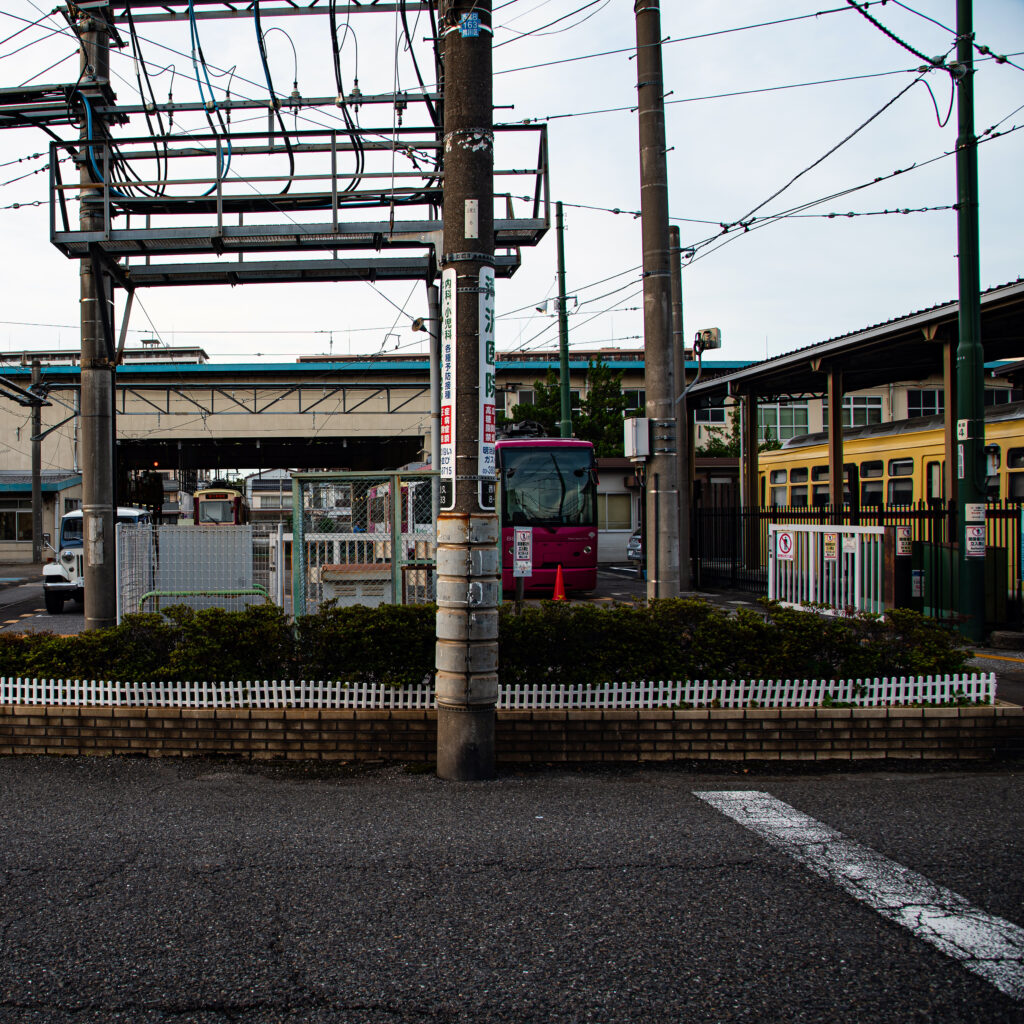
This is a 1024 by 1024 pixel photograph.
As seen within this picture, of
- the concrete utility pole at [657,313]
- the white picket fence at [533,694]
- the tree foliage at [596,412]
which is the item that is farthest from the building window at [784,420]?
the white picket fence at [533,694]

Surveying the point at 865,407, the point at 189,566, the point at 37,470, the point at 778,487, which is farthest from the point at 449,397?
the point at 865,407

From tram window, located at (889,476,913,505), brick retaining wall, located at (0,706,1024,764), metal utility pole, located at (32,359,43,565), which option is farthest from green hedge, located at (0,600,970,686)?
metal utility pole, located at (32,359,43,565)

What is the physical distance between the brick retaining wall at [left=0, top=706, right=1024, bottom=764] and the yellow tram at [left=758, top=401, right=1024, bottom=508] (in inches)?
378

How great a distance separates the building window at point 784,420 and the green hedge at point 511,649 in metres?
50.5

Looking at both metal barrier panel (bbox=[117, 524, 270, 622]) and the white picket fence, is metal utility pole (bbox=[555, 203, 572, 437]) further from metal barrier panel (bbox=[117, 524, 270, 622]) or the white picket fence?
the white picket fence

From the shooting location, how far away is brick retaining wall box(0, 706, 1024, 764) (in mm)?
6160

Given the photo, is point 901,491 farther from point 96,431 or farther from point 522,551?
point 96,431

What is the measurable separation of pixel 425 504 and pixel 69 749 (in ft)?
23.1

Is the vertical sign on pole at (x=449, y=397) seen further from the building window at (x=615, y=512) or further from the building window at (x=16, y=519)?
the building window at (x=16, y=519)

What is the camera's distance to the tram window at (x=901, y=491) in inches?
735

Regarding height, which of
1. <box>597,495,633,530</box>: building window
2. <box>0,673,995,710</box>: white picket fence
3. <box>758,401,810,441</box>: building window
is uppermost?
<box>758,401,810,441</box>: building window

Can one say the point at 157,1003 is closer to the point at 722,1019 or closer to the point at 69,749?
the point at 722,1019

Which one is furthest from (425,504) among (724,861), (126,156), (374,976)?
(374,976)

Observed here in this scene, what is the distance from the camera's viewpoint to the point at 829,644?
6699mm
